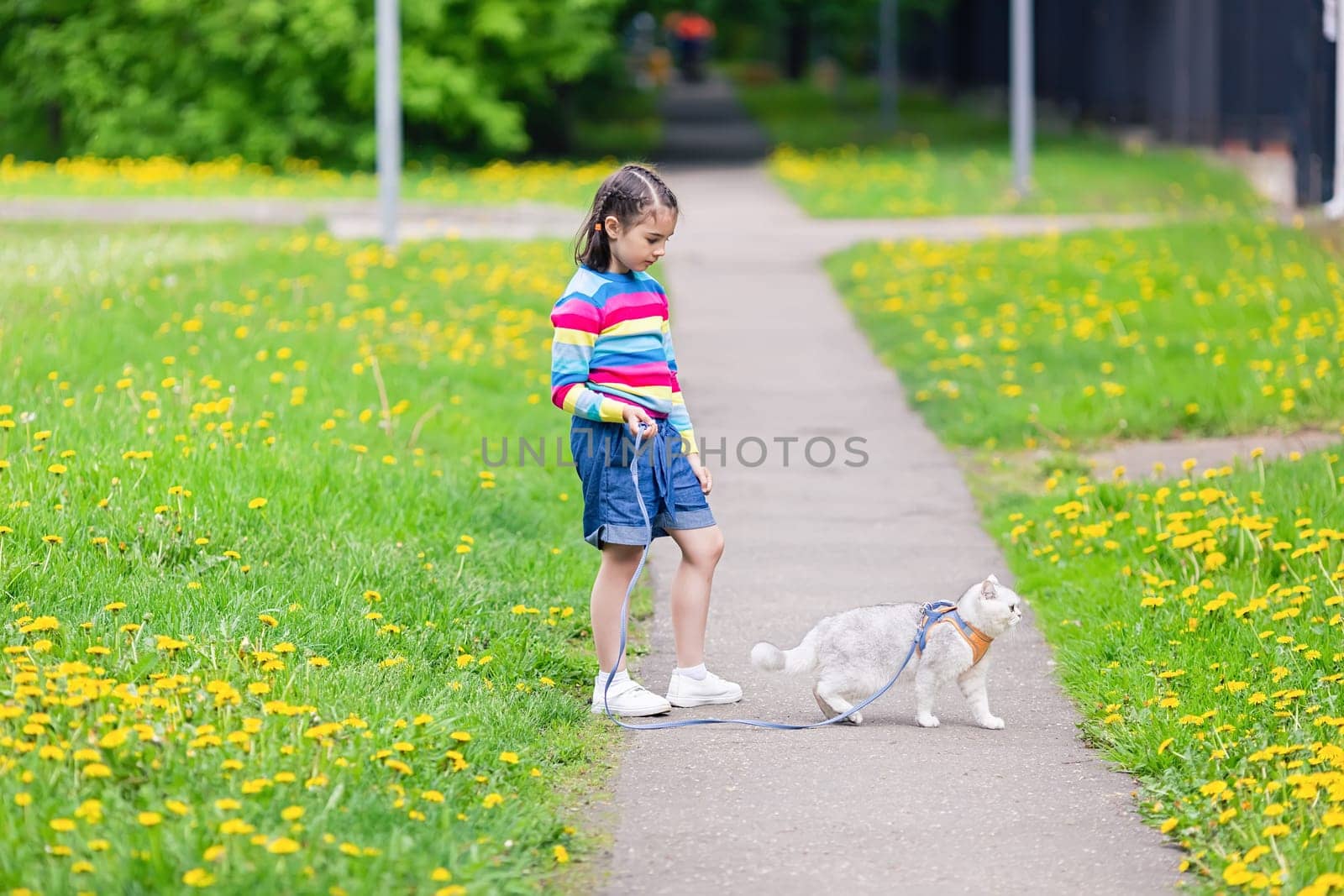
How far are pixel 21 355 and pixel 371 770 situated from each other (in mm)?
4853

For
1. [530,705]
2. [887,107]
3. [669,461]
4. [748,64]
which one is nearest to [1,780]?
[530,705]

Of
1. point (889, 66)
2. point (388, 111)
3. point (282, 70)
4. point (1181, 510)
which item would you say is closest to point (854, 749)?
point (1181, 510)

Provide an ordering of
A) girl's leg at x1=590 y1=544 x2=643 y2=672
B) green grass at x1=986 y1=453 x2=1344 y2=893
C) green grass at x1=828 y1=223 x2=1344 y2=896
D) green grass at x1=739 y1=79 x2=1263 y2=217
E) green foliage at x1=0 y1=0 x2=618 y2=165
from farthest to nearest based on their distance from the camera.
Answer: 1. green foliage at x1=0 y1=0 x2=618 y2=165
2. green grass at x1=739 y1=79 x2=1263 y2=217
3. girl's leg at x1=590 y1=544 x2=643 y2=672
4. green grass at x1=828 y1=223 x2=1344 y2=896
5. green grass at x1=986 y1=453 x2=1344 y2=893

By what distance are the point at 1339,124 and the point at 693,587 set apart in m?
10.9

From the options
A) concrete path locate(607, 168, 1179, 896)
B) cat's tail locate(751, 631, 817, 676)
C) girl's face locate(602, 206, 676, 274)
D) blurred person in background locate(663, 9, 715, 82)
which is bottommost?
concrete path locate(607, 168, 1179, 896)

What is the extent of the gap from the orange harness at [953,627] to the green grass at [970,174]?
42.2 ft

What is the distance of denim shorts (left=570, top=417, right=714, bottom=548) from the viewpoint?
16.8ft

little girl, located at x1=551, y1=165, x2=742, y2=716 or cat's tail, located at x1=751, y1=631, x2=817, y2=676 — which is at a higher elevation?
little girl, located at x1=551, y1=165, x2=742, y2=716

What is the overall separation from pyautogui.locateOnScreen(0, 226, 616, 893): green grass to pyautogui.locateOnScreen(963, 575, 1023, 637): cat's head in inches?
43.5

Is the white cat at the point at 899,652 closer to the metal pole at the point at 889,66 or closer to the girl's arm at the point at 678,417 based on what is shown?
the girl's arm at the point at 678,417

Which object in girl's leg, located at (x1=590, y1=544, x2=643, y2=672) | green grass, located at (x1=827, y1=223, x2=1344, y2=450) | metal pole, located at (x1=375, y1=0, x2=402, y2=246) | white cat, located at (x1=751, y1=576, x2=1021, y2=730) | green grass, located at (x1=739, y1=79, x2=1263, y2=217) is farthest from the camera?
green grass, located at (x1=739, y1=79, x2=1263, y2=217)

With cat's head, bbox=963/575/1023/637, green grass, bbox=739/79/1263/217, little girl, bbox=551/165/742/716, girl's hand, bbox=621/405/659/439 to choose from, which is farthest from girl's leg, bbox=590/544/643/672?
green grass, bbox=739/79/1263/217

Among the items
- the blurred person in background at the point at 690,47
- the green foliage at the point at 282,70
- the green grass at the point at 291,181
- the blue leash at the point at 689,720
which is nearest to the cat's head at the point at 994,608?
the blue leash at the point at 689,720

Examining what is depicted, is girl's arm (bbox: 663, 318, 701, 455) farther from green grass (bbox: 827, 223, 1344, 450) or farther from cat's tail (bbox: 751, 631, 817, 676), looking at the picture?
green grass (bbox: 827, 223, 1344, 450)
